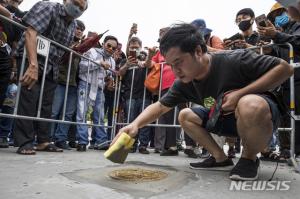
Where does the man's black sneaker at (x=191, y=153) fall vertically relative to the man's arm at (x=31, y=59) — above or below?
below

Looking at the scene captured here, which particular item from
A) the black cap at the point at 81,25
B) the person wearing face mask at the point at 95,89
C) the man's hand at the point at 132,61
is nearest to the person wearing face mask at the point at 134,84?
the man's hand at the point at 132,61

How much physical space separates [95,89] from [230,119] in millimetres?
2552

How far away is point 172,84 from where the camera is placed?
354 centimetres

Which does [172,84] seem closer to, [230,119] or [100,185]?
[230,119]

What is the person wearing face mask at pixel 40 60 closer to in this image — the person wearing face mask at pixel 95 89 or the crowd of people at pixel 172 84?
the crowd of people at pixel 172 84

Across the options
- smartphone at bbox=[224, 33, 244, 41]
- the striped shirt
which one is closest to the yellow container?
the striped shirt

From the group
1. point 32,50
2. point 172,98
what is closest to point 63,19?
point 32,50

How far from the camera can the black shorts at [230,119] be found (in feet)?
6.56

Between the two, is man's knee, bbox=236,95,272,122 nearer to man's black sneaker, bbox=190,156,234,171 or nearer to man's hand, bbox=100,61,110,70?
man's black sneaker, bbox=190,156,234,171

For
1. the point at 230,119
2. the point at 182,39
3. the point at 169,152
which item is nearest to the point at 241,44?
the point at 169,152

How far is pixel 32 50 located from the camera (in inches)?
118

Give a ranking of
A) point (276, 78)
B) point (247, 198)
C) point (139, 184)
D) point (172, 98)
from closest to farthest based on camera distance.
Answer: point (247, 198) < point (139, 184) < point (276, 78) < point (172, 98)

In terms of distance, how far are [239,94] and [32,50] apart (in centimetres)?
211

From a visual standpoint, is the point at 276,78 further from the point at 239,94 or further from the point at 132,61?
the point at 132,61
